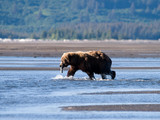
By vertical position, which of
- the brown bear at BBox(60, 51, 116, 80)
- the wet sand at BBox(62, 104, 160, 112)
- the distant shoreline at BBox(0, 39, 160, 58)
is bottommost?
the distant shoreline at BBox(0, 39, 160, 58)

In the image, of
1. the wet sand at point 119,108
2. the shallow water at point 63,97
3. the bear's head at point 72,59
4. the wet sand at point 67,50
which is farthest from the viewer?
the wet sand at point 67,50

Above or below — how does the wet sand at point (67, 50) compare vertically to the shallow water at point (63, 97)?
below

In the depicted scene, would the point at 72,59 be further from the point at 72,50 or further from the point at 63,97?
the point at 72,50

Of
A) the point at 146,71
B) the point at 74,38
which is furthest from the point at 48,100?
the point at 74,38

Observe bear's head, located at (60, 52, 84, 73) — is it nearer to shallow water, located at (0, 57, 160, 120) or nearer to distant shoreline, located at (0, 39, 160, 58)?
shallow water, located at (0, 57, 160, 120)

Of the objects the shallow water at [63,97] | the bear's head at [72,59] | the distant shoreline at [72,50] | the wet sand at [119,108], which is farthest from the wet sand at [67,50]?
the wet sand at [119,108]

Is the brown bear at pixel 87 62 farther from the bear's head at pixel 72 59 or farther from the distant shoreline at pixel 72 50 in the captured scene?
the distant shoreline at pixel 72 50

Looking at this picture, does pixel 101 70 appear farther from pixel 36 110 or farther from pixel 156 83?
pixel 36 110

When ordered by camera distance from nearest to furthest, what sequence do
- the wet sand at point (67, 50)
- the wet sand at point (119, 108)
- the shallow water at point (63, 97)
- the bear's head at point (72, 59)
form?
the shallow water at point (63, 97), the wet sand at point (119, 108), the bear's head at point (72, 59), the wet sand at point (67, 50)

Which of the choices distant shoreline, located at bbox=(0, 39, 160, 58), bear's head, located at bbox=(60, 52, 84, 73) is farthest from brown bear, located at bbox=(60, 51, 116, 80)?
distant shoreline, located at bbox=(0, 39, 160, 58)

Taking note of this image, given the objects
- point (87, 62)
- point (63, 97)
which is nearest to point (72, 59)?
point (87, 62)

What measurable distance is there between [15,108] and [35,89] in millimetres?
4734

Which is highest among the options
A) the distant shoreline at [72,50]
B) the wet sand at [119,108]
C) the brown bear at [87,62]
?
the wet sand at [119,108]

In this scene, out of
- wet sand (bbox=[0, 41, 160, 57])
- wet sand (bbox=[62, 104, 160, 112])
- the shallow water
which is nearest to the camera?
the shallow water
